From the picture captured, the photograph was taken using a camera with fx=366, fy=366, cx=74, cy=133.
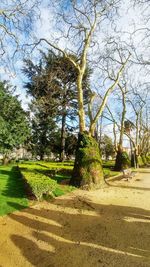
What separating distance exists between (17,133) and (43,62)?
8.25m

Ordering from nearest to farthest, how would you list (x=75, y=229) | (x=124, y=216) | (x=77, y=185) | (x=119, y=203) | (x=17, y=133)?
(x=75, y=229), (x=124, y=216), (x=119, y=203), (x=77, y=185), (x=17, y=133)

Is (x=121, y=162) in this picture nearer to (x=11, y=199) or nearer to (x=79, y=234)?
(x=11, y=199)

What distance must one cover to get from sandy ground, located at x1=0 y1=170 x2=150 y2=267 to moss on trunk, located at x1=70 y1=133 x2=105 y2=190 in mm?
2698

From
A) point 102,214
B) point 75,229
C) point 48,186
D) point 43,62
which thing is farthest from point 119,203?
point 43,62

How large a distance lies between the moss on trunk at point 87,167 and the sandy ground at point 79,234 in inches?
106

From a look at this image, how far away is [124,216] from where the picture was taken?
35.0 ft

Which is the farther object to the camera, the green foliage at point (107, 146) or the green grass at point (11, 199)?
the green foliage at point (107, 146)

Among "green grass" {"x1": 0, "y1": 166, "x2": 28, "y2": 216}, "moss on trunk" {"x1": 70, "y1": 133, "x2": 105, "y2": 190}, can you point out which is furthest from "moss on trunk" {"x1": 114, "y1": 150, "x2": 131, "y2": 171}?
"green grass" {"x1": 0, "y1": 166, "x2": 28, "y2": 216}

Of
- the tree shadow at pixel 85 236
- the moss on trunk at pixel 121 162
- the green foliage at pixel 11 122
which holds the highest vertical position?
the green foliage at pixel 11 122

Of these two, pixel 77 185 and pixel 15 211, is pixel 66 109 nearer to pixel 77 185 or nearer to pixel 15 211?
pixel 77 185

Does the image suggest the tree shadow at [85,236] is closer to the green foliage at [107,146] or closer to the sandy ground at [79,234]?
the sandy ground at [79,234]

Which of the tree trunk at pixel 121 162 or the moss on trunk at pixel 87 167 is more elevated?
the tree trunk at pixel 121 162

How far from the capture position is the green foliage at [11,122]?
127 feet

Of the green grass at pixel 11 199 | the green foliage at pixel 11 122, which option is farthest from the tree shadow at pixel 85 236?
the green foliage at pixel 11 122
